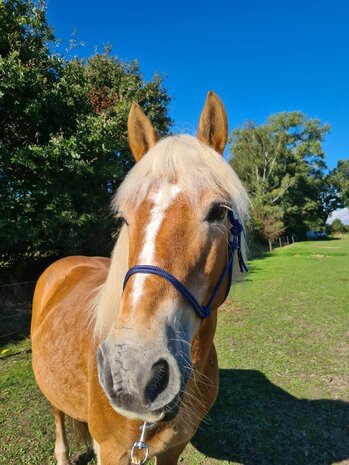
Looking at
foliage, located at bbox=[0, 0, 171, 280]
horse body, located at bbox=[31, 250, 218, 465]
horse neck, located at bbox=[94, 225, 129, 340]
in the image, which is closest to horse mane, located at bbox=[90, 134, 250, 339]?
horse neck, located at bbox=[94, 225, 129, 340]

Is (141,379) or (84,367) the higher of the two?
(141,379)

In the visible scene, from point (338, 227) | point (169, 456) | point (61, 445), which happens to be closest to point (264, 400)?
point (169, 456)

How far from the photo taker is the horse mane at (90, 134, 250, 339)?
1455mm

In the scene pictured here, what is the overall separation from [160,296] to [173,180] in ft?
1.85

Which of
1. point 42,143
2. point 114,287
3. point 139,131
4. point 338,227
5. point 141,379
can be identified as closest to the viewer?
point 141,379

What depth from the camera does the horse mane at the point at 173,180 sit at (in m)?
1.46

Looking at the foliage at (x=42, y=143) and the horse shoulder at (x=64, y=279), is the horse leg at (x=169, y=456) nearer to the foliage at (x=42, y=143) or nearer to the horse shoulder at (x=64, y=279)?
the horse shoulder at (x=64, y=279)

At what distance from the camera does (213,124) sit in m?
1.77

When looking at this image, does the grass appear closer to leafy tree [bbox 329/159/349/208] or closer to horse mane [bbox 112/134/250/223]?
horse mane [bbox 112/134/250/223]

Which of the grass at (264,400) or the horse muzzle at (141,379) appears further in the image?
the grass at (264,400)

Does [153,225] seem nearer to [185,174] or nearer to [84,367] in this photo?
[185,174]

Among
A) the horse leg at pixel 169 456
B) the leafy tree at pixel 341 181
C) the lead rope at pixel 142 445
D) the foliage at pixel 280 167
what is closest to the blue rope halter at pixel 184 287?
the lead rope at pixel 142 445

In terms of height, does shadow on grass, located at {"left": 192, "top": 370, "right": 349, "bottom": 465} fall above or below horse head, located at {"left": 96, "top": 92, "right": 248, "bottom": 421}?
below

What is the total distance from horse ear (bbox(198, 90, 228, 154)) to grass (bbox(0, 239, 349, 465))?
1.22 m
